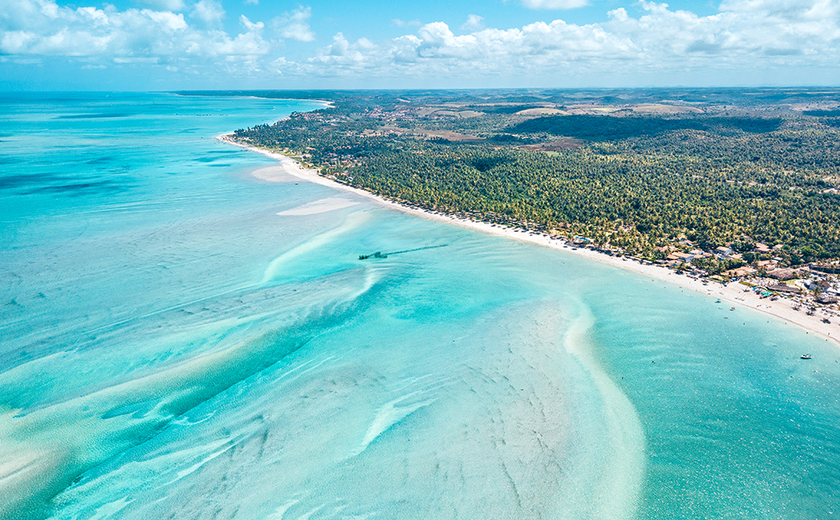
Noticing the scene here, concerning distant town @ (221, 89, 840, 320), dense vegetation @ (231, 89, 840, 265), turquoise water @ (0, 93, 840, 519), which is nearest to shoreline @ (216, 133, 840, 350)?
distant town @ (221, 89, 840, 320)

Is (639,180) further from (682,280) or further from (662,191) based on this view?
(682,280)

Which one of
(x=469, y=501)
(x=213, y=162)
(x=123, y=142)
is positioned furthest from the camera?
(x=123, y=142)

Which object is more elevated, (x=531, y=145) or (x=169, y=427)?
(x=531, y=145)

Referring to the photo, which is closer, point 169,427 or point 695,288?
point 169,427

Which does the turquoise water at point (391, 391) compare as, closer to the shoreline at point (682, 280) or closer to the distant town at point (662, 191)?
the shoreline at point (682, 280)

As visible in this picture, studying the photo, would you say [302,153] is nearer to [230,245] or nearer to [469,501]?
[230,245]

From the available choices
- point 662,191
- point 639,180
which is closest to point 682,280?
point 662,191

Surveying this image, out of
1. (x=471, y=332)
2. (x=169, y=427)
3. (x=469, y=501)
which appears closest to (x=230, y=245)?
(x=169, y=427)

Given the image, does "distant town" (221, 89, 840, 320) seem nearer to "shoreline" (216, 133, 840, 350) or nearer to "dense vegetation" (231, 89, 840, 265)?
"dense vegetation" (231, 89, 840, 265)
